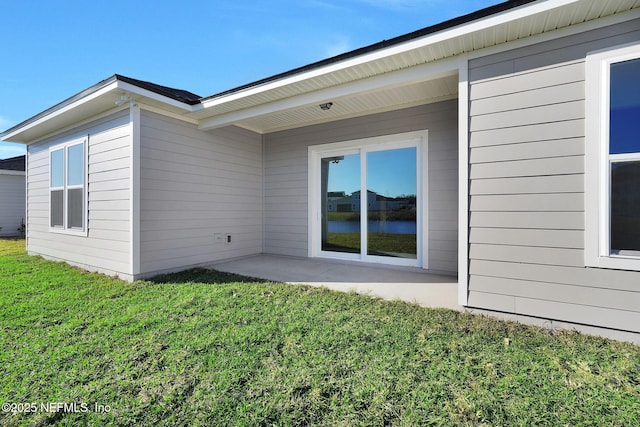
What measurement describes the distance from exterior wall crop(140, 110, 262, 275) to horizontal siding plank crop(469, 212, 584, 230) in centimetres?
446

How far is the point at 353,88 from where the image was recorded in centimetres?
368

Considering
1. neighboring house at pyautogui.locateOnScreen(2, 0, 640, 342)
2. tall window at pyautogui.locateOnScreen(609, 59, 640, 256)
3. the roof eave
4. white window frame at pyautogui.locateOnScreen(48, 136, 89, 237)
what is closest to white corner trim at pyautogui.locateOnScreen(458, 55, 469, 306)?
neighboring house at pyautogui.locateOnScreen(2, 0, 640, 342)

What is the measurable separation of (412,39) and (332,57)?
0.94 m

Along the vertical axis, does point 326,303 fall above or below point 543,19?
below

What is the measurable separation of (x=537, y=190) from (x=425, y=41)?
1828 millimetres

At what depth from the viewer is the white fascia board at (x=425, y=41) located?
7.73ft

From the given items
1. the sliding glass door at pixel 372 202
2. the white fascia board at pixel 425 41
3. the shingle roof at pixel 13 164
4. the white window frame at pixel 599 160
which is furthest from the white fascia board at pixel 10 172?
the white window frame at pixel 599 160

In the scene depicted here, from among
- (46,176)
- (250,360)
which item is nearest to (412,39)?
(250,360)

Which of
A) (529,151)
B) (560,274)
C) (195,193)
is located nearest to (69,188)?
(195,193)

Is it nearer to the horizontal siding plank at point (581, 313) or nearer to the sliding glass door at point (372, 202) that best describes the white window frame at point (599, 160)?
the horizontal siding plank at point (581, 313)

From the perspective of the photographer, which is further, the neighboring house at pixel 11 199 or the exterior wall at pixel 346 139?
the neighboring house at pixel 11 199

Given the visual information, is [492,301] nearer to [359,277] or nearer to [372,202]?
[359,277]

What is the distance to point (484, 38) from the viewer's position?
8.87ft

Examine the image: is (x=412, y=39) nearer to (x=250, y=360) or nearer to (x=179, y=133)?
(x=250, y=360)
